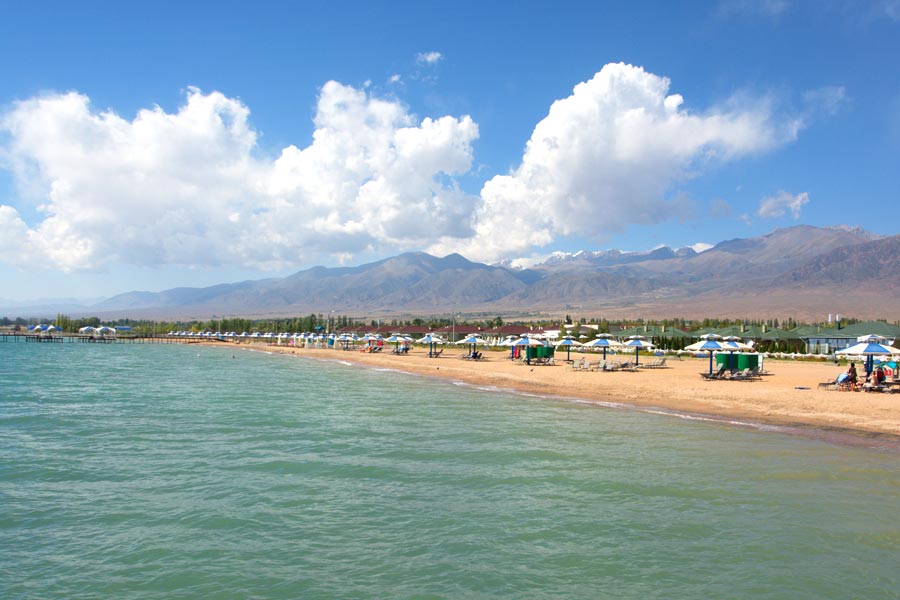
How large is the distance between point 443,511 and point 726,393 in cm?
1882

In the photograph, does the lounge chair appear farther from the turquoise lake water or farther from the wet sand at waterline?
the turquoise lake water

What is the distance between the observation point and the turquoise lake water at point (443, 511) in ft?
27.9

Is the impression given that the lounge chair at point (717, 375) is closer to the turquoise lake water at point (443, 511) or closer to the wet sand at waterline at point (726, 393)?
the wet sand at waterline at point (726, 393)

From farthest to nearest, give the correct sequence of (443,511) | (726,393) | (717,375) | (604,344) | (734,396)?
(604,344)
(717,375)
(726,393)
(734,396)
(443,511)

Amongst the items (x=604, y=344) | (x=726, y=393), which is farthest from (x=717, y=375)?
(x=604, y=344)

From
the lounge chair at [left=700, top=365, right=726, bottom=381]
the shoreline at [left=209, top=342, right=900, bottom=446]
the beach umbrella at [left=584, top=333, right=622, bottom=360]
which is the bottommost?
Answer: the shoreline at [left=209, top=342, right=900, bottom=446]

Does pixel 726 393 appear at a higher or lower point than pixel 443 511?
higher

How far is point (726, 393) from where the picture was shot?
86.0ft

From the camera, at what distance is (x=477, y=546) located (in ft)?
31.6

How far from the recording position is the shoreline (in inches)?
770

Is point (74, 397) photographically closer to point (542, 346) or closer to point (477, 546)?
point (477, 546)

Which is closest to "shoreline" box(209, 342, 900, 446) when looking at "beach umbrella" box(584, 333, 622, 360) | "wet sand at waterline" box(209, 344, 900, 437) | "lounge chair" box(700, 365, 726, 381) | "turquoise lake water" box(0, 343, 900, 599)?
"wet sand at waterline" box(209, 344, 900, 437)

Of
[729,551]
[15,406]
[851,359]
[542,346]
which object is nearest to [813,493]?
[729,551]

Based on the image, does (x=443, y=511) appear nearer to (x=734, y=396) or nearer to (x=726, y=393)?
(x=734, y=396)
